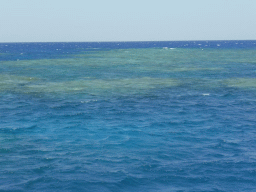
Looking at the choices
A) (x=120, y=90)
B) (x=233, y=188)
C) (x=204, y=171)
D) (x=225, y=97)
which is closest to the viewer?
(x=233, y=188)

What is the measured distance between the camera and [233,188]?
21.0 meters

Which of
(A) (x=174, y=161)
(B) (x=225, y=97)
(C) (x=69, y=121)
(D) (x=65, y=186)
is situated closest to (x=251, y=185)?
(A) (x=174, y=161)

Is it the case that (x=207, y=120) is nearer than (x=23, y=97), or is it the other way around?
(x=207, y=120)

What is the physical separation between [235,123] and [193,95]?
50.1ft

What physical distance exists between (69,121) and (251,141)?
1888cm

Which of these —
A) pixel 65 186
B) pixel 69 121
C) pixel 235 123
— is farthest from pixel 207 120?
pixel 65 186

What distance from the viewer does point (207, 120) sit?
36750mm

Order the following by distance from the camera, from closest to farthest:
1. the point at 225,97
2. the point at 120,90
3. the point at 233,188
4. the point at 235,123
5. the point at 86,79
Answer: the point at 233,188
the point at 235,123
the point at 225,97
the point at 120,90
the point at 86,79

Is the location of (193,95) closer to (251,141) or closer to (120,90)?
(120,90)

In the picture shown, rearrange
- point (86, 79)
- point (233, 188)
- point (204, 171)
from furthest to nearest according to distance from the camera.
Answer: point (86, 79) < point (204, 171) < point (233, 188)

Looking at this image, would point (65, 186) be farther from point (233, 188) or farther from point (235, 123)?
point (235, 123)

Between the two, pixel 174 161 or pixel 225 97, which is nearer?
pixel 174 161

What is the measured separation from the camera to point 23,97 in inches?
1943

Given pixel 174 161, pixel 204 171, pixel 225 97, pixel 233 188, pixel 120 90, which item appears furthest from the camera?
pixel 120 90
